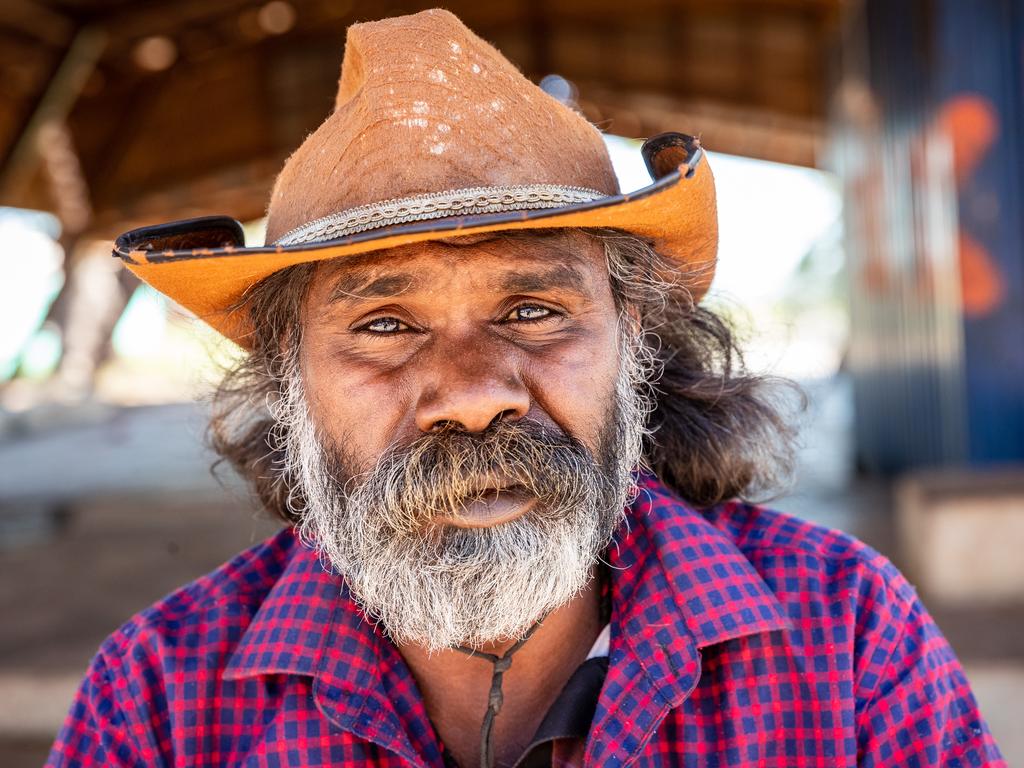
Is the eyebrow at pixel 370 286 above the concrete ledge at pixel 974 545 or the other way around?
above

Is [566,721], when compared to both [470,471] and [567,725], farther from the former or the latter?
[470,471]

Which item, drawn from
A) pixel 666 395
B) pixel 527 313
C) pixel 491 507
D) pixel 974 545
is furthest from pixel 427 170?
pixel 974 545

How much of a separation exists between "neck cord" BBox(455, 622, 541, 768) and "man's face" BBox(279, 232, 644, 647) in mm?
51

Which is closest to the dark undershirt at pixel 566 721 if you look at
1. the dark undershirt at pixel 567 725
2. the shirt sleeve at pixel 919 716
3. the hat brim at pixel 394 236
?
the dark undershirt at pixel 567 725

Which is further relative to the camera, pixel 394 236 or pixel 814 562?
pixel 814 562

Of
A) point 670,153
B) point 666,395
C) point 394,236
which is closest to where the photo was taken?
point 394,236

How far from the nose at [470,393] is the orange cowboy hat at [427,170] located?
217 mm

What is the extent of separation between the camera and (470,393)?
1.46 m

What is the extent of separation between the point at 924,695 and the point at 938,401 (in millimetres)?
3217

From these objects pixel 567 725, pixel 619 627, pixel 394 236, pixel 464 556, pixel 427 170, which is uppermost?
pixel 427 170

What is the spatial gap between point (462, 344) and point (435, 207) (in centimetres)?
23

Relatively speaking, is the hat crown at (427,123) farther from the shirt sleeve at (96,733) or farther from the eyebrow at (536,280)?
the shirt sleeve at (96,733)

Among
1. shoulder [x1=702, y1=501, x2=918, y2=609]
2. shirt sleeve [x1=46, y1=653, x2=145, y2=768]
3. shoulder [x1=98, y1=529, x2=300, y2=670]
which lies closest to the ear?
shoulder [x1=702, y1=501, x2=918, y2=609]

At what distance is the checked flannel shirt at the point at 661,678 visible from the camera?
1441 mm
